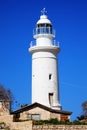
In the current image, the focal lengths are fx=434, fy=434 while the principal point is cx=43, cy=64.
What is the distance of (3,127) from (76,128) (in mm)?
6570

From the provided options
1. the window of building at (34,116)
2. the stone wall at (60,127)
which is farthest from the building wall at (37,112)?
the stone wall at (60,127)

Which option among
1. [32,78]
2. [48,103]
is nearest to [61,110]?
[48,103]

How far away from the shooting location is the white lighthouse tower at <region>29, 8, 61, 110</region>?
4647 centimetres

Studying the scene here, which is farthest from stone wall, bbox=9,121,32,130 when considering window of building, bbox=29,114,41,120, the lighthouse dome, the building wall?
the lighthouse dome

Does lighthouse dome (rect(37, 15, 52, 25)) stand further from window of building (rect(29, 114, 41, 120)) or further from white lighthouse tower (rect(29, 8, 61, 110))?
window of building (rect(29, 114, 41, 120))

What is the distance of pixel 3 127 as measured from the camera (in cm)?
3912

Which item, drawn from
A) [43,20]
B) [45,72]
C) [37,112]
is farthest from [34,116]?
[43,20]

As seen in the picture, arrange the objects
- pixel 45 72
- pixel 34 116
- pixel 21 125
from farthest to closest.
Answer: pixel 45 72 < pixel 34 116 < pixel 21 125

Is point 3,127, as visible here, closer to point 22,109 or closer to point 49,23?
point 22,109

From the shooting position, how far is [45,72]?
153ft

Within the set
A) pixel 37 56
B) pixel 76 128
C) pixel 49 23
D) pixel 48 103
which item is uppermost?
pixel 49 23

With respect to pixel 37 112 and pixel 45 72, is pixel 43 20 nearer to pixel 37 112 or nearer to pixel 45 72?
pixel 45 72

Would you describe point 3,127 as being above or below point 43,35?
below

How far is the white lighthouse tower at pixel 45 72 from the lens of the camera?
4647cm
